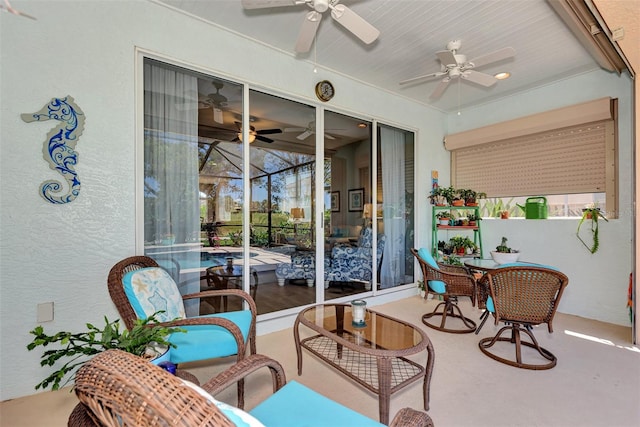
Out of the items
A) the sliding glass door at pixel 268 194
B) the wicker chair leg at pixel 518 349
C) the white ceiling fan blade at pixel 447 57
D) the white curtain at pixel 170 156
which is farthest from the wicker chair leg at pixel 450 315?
the white curtain at pixel 170 156

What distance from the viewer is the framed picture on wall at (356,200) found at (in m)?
3.89

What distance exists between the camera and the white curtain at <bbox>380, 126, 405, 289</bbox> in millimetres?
4191

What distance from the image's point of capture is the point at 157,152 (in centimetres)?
251

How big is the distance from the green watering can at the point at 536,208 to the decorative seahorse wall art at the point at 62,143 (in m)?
4.97

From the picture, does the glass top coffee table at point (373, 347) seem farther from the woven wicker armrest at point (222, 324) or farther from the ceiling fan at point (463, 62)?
the ceiling fan at point (463, 62)

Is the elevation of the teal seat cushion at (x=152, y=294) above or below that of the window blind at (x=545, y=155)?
below

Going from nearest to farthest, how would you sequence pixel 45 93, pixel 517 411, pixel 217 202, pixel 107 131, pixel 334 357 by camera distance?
pixel 517 411 → pixel 45 93 → pixel 107 131 → pixel 334 357 → pixel 217 202

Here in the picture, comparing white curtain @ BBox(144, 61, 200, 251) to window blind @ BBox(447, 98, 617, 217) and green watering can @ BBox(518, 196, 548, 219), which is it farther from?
green watering can @ BBox(518, 196, 548, 219)

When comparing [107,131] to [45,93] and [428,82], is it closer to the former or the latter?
[45,93]

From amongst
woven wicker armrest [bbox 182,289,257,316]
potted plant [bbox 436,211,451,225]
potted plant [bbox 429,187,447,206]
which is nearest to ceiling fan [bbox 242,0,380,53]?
woven wicker armrest [bbox 182,289,257,316]

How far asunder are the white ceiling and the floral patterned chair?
2.12m

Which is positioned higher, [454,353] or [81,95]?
[81,95]

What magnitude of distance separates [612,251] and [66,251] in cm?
531

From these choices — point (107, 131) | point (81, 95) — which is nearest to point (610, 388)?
point (107, 131)
